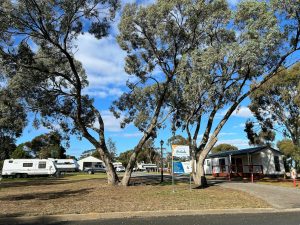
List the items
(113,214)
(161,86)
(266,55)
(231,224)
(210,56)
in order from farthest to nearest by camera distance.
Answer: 1. (161,86)
2. (266,55)
3. (210,56)
4. (113,214)
5. (231,224)

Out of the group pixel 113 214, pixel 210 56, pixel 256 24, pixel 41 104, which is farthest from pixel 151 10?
pixel 113 214

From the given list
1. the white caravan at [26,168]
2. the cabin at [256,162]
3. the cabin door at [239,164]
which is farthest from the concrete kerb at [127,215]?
the white caravan at [26,168]

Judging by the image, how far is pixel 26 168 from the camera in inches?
1966

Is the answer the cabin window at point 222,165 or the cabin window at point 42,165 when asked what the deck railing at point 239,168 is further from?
the cabin window at point 42,165

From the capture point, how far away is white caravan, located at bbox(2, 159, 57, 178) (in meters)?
49.6

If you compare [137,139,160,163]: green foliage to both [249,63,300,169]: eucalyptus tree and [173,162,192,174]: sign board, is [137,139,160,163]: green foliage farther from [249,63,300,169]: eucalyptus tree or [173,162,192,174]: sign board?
[173,162,192,174]: sign board

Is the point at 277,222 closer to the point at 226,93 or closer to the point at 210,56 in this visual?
the point at 210,56

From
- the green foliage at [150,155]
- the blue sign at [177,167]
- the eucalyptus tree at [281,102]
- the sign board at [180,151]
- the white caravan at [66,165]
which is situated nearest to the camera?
the sign board at [180,151]

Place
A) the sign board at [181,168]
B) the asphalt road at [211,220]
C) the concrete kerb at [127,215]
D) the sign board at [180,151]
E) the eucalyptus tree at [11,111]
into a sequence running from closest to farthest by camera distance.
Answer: the asphalt road at [211,220], the concrete kerb at [127,215], the sign board at [180,151], the sign board at [181,168], the eucalyptus tree at [11,111]

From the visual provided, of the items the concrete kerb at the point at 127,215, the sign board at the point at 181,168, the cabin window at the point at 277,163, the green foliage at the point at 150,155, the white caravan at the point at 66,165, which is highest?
the green foliage at the point at 150,155

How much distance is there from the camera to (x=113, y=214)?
1127cm

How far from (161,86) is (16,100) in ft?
32.9

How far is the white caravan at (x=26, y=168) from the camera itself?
163ft

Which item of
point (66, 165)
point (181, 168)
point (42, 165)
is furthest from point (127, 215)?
point (66, 165)
